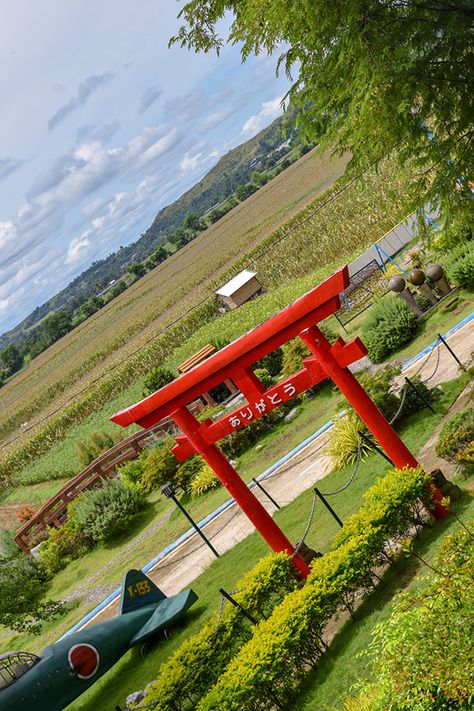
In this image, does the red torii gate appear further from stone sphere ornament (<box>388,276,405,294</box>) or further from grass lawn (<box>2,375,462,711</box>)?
stone sphere ornament (<box>388,276,405,294</box>)

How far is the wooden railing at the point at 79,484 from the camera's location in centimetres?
2258

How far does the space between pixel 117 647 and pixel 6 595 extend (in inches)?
92.0

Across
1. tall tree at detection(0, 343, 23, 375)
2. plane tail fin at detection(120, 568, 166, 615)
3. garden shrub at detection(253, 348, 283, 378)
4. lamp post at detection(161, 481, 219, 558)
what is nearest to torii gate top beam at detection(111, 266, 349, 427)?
lamp post at detection(161, 481, 219, 558)

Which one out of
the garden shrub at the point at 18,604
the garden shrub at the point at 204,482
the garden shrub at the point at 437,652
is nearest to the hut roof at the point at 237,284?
the garden shrub at the point at 204,482

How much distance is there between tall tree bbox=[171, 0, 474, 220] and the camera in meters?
8.02

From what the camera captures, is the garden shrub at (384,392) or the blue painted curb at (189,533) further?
the blue painted curb at (189,533)

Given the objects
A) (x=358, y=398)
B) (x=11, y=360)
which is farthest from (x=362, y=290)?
(x=11, y=360)

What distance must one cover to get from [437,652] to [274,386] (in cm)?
504

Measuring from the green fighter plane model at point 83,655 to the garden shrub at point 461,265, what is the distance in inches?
406

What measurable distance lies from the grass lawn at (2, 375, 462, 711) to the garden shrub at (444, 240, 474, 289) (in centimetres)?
484

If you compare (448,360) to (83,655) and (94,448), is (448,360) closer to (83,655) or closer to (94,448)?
(83,655)

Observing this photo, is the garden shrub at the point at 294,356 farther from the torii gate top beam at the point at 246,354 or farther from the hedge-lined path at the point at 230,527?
the torii gate top beam at the point at 246,354

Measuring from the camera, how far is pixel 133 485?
20328 mm

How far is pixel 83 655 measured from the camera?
34.1ft
